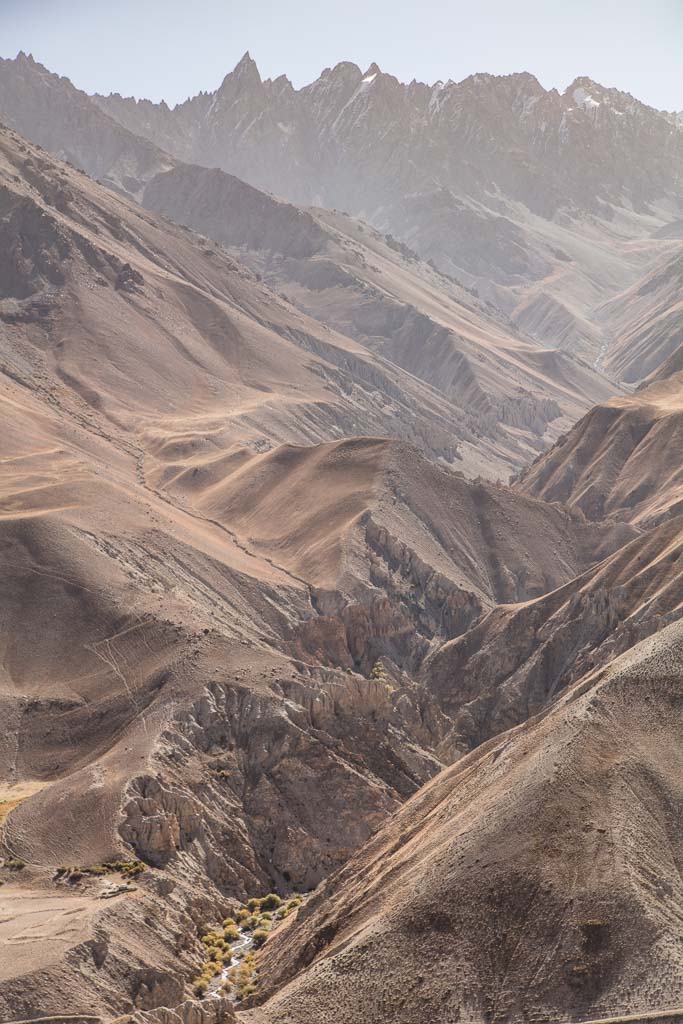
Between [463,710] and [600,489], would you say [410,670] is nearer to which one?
[463,710]

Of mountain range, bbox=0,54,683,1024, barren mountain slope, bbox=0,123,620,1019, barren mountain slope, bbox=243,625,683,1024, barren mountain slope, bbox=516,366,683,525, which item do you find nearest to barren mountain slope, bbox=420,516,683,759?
mountain range, bbox=0,54,683,1024

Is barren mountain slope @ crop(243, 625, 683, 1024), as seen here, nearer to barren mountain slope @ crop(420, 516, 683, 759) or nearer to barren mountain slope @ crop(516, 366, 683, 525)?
barren mountain slope @ crop(420, 516, 683, 759)

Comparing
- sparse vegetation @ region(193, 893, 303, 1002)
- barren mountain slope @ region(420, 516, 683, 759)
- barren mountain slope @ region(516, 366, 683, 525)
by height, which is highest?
barren mountain slope @ region(516, 366, 683, 525)

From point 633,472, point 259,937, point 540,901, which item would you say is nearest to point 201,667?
point 259,937

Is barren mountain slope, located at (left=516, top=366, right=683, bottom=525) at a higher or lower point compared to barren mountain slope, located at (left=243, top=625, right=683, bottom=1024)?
higher

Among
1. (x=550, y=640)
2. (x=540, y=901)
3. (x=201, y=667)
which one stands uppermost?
(x=540, y=901)

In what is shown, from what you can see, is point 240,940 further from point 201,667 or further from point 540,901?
point 201,667

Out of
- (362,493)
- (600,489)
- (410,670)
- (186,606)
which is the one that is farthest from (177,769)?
(600,489)

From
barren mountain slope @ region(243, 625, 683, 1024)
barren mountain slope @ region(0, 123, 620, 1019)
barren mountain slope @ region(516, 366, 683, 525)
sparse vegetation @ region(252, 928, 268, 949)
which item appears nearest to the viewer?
barren mountain slope @ region(243, 625, 683, 1024)

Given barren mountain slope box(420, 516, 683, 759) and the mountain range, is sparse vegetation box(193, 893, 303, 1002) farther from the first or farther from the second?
barren mountain slope box(420, 516, 683, 759)

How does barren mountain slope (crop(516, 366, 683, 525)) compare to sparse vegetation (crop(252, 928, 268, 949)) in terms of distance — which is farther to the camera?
barren mountain slope (crop(516, 366, 683, 525))

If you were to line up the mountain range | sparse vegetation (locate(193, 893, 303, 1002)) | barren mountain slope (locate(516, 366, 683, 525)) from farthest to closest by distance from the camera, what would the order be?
barren mountain slope (locate(516, 366, 683, 525)), sparse vegetation (locate(193, 893, 303, 1002)), the mountain range
